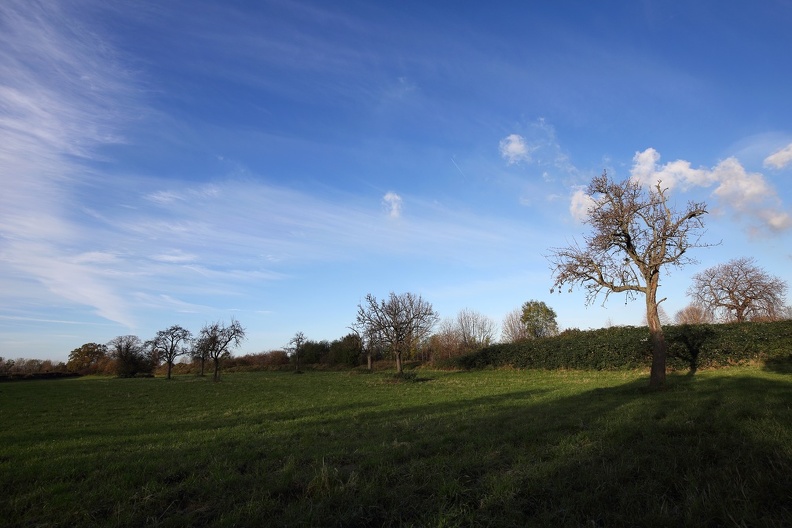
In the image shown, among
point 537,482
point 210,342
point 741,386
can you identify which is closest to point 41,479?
point 537,482

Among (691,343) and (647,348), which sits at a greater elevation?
(691,343)

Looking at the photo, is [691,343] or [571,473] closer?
[571,473]

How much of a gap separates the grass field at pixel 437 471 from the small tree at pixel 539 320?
201ft

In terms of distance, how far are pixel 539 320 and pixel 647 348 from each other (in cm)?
4346

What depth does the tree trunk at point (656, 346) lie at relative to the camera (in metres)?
14.8

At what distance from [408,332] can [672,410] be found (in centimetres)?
2689

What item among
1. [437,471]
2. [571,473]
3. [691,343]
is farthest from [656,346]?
[691,343]

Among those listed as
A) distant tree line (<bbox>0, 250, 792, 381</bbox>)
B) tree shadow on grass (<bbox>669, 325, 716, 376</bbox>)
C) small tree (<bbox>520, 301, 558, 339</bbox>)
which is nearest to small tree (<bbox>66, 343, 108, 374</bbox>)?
distant tree line (<bbox>0, 250, 792, 381</bbox>)

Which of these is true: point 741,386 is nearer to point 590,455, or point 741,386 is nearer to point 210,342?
point 590,455

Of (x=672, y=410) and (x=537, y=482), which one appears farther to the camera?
(x=672, y=410)

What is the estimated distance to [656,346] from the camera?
49.7 ft

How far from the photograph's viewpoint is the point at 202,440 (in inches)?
375

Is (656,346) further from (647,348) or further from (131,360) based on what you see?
(131,360)

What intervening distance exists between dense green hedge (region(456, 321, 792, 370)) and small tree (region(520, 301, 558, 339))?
30.8 m
